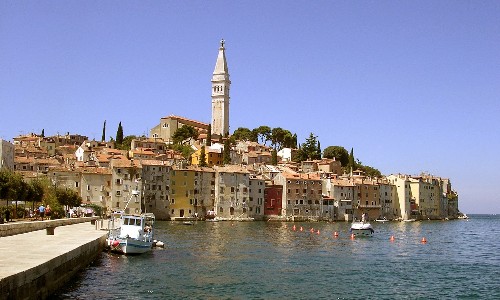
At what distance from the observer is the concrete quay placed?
51.3ft

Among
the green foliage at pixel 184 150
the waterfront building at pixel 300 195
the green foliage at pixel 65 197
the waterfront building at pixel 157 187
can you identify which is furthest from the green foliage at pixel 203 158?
the green foliage at pixel 65 197

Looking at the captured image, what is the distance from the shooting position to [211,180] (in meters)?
93.8

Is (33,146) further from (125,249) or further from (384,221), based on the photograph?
(125,249)

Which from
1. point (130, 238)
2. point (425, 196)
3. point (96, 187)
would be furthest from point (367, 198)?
point (130, 238)

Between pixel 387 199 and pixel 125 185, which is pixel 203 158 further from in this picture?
pixel 387 199

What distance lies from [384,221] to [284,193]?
24.5 meters

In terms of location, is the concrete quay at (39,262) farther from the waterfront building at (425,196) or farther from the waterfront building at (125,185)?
the waterfront building at (425,196)

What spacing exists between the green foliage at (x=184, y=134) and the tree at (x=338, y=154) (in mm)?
30562

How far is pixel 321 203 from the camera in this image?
103 meters

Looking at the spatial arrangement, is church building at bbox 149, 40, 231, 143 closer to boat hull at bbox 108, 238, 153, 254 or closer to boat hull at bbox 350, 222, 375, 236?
boat hull at bbox 350, 222, 375, 236

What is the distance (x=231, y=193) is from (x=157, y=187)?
13093mm

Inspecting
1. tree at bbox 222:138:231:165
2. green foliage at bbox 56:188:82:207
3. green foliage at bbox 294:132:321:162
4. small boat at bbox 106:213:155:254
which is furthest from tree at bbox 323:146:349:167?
small boat at bbox 106:213:155:254

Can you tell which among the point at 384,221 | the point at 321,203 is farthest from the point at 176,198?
the point at 384,221

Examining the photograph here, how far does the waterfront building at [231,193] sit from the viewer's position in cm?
9288
